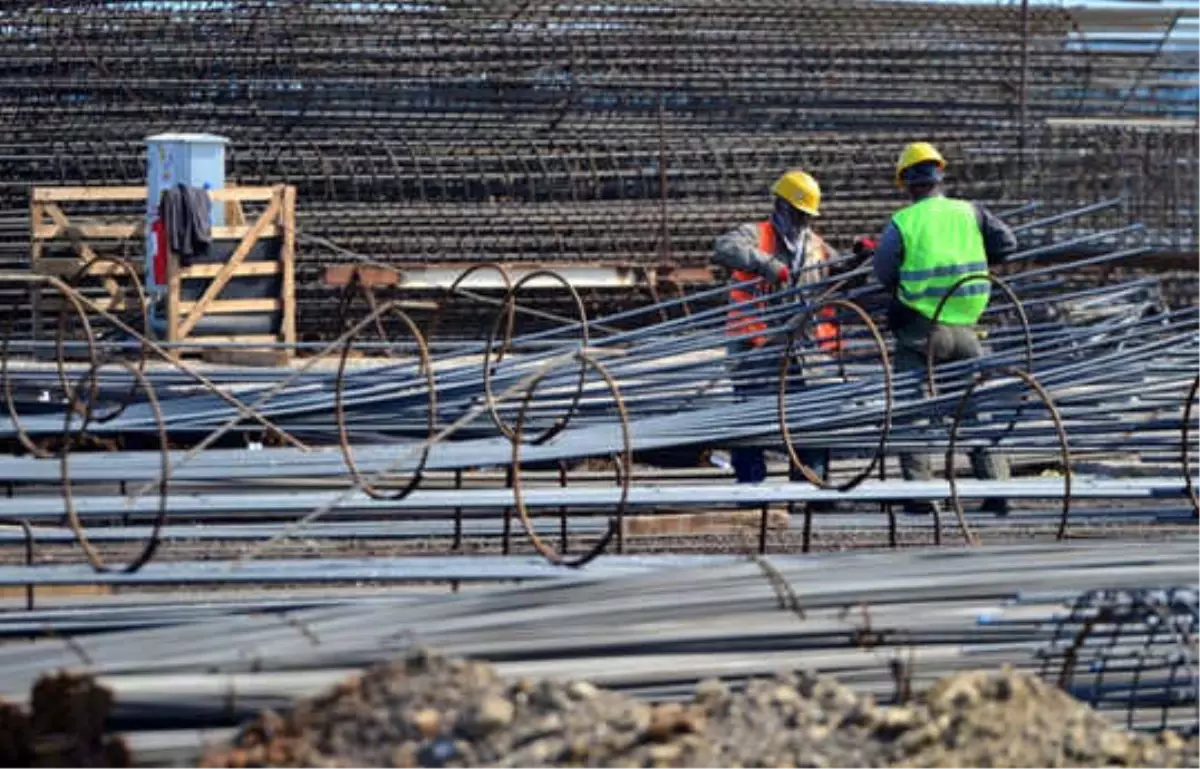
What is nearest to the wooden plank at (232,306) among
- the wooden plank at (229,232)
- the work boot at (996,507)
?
the wooden plank at (229,232)

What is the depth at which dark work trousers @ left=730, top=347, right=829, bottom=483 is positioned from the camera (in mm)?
10164

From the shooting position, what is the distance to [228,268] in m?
13.9

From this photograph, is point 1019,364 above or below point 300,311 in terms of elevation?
below

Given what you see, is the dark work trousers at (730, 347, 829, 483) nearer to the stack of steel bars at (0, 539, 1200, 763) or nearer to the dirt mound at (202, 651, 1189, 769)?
the stack of steel bars at (0, 539, 1200, 763)

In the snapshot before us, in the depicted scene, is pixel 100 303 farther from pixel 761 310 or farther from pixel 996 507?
pixel 996 507

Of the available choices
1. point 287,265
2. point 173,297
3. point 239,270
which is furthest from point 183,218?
point 287,265

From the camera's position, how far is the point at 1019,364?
10.1 m

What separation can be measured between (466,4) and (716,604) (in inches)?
465

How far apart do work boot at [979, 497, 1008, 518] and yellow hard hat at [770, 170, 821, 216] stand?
1674 mm

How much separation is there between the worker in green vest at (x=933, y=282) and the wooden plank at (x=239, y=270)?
5.03 meters

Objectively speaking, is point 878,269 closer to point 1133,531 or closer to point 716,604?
point 1133,531

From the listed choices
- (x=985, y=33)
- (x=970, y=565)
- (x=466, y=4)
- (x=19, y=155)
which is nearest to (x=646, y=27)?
(x=466, y=4)

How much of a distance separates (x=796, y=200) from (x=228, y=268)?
4.38 m

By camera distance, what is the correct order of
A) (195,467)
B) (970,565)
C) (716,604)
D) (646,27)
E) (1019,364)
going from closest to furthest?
(716,604) < (970,565) < (195,467) < (1019,364) < (646,27)
